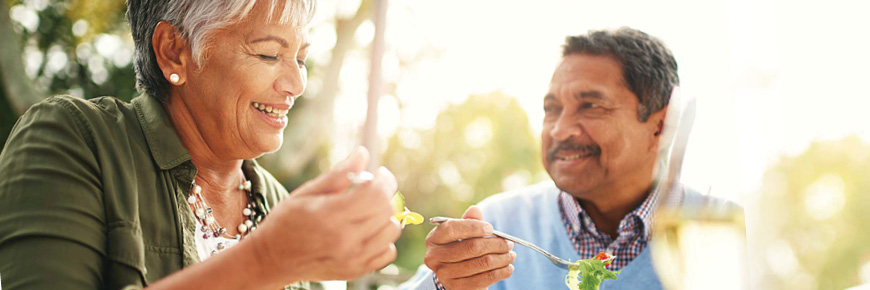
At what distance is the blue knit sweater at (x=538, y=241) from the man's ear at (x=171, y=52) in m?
0.54

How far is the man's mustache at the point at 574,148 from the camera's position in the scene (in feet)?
3.26

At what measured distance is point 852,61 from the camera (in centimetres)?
146

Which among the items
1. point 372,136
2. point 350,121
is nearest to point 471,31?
point 372,136

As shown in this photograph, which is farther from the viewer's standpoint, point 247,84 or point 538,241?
point 538,241

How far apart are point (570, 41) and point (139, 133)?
742mm

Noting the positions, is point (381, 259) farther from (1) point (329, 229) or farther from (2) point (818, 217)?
(2) point (818, 217)

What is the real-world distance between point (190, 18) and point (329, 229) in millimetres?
555

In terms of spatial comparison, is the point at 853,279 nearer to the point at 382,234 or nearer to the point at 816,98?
the point at 816,98

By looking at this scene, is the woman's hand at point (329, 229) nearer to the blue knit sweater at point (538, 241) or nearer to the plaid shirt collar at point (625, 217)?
the blue knit sweater at point (538, 241)

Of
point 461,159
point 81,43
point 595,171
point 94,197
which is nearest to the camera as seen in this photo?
point 94,197

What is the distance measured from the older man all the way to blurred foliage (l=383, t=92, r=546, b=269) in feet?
0.34

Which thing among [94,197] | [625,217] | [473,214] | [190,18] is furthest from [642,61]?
[94,197]

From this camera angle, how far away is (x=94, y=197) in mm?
754

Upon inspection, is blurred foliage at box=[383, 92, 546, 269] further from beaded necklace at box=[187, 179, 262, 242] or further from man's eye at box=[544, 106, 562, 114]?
beaded necklace at box=[187, 179, 262, 242]
